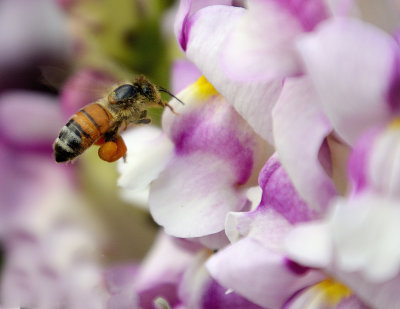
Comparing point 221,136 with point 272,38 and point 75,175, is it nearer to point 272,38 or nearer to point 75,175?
point 272,38

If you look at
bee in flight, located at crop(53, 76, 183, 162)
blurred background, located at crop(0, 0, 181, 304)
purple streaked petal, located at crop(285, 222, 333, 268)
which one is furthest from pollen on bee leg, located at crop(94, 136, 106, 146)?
purple streaked petal, located at crop(285, 222, 333, 268)

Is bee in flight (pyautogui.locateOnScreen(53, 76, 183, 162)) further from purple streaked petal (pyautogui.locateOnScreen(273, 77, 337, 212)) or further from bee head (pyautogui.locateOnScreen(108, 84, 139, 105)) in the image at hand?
purple streaked petal (pyautogui.locateOnScreen(273, 77, 337, 212))

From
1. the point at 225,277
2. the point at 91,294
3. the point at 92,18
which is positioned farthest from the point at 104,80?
the point at 225,277

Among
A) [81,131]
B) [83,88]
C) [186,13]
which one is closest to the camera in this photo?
[186,13]

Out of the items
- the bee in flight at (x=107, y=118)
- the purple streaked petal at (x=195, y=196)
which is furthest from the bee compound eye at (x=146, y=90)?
the purple streaked petal at (x=195, y=196)

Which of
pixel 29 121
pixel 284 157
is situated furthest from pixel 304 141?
pixel 29 121

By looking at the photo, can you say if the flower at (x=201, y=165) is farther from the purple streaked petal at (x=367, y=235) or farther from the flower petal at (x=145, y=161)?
the purple streaked petal at (x=367, y=235)
